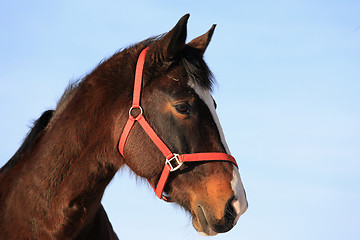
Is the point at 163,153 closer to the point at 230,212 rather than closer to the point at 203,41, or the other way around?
the point at 230,212

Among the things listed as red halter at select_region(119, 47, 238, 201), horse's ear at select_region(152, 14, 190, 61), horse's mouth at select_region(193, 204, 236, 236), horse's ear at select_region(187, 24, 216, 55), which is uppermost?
horse's ear at select_region(152, 14, 190, 61)

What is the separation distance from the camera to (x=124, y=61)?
16.6 ft

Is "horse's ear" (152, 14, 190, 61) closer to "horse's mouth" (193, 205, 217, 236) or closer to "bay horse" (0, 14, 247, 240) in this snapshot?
"bay horse" (0, 14, 247, 240)

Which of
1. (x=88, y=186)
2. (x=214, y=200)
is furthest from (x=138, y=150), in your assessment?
(x=214, y=200)

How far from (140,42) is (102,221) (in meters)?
2.11

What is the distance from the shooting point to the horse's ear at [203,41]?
5340 mm

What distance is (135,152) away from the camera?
4.70 m

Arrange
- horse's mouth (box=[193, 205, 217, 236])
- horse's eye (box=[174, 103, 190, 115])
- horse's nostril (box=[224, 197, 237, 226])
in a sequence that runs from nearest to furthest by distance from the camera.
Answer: horse's nostril (box=[224, 197, 237, 226]) → horse's mouth (box=[193, 205, 217, 236]) → horse's eye (box=[174, 103, 190, 115])

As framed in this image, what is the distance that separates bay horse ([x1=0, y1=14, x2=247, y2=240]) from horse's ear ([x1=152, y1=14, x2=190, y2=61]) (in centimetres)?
1

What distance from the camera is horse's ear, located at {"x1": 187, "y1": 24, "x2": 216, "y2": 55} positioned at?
534 centimetres

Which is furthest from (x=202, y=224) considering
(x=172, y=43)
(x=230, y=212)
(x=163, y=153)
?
(x=172, y=43)

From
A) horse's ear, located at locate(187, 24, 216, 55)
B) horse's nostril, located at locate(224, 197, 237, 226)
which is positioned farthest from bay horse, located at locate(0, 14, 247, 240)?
horse's ear, located at locate(187, 24, 216, 55)

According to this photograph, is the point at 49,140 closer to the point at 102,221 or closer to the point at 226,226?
the point at 102,221

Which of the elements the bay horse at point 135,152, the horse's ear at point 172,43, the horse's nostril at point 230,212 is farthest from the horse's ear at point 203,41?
the horse's nostril at point 230,212
